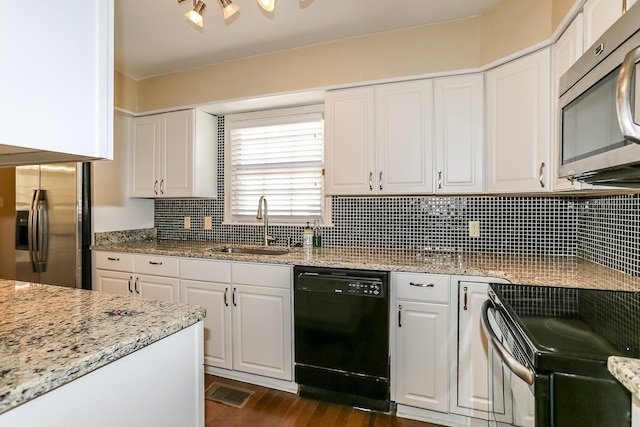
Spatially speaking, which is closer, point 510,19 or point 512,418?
point 512,418

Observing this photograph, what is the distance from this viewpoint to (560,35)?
1746 millimetres

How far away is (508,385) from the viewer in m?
1.17

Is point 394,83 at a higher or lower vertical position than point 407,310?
higher

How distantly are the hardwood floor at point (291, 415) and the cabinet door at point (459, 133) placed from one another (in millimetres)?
1469

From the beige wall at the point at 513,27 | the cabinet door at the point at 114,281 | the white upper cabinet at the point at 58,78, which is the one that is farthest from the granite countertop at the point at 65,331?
the beige wall at the point at 513,27

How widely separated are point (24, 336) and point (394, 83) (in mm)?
2305

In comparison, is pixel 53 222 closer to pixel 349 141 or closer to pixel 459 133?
pixel 349 141

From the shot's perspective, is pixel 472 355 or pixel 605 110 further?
pixel 472 355

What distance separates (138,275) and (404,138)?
2304 mm

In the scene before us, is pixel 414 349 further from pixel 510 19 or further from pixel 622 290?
pixel 510 19

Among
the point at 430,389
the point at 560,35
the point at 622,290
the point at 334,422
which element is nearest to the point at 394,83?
the point at 560,35

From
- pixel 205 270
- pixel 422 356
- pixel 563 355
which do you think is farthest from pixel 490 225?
pixel 205 270

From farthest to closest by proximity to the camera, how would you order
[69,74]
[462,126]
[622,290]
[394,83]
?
[394,83] < [462,126] < [622,290] < [69,74]

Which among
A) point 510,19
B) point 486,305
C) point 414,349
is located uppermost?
point 510,19
